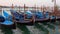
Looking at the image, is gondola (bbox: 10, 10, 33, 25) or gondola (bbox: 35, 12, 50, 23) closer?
gondola (bbox: 10, 10, 33, 25)

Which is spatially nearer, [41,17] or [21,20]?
[21,20]

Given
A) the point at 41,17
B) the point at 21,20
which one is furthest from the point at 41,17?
the point at 21,20

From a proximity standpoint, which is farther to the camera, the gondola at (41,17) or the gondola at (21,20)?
the gondola at (41,17)

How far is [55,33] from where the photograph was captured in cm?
378

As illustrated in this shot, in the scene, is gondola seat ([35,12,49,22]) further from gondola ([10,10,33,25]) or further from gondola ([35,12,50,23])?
gondola ([10,10,33,25])

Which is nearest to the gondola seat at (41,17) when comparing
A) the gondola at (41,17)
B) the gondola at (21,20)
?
the gondola at (41,17)

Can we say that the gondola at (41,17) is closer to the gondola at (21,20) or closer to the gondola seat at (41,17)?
the gondola seat at (41,17)

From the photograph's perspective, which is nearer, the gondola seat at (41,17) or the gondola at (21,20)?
the gondola at (21,20)

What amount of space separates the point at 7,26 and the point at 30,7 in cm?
222

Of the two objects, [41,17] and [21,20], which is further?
[41,17]

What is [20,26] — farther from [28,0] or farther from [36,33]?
[28,0]

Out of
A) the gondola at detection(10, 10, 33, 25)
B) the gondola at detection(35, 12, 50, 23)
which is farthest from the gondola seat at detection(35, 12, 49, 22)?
the gondola at detection(10, 10, 33, 25)

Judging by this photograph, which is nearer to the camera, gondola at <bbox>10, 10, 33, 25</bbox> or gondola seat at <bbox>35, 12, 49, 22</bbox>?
gondola at <bbox>10, 10, 33, 25</bbox>

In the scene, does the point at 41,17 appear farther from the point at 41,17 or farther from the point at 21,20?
the point at 21,20
